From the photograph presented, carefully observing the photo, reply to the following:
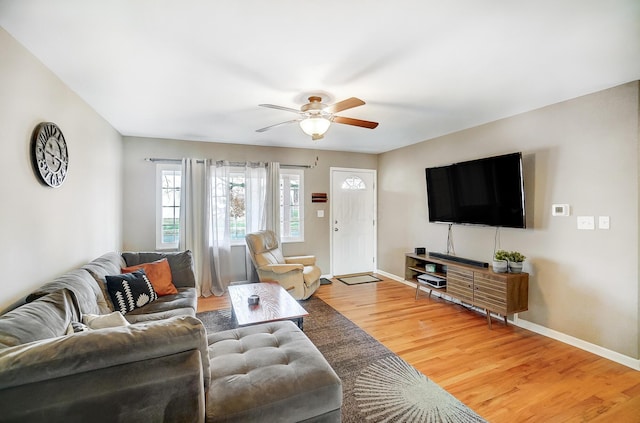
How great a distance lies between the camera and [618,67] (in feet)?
7.29

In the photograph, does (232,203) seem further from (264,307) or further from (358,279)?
(358,279)

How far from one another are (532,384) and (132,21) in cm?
370

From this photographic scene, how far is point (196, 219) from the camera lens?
14.6 feet

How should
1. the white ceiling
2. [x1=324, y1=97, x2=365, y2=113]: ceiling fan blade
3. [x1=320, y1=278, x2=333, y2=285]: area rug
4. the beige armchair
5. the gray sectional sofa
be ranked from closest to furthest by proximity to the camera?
the gray sectional sofa < the white ceiling < [x1=324, y1=97, x2=365, y2=113]: ceiling fan blade < the beige armchair < [x1=320, y1=278, x2=333, y2=285]: area rug

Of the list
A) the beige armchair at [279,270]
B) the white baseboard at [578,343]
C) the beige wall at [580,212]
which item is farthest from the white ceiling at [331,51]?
the white baseboard at [578,343]

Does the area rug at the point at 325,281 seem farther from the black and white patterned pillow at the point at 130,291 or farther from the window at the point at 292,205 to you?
the black and white patterned pillow at the point at 130,291

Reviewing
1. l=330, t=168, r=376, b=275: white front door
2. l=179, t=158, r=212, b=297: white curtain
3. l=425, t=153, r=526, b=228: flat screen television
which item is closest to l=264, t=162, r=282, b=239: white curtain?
l=179, t=158, r=212, b=297: white curtain

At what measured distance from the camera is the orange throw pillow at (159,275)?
2.91 m

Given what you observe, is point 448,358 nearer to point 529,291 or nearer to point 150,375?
point 529,291

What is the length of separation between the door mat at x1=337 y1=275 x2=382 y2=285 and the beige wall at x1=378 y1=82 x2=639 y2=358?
6.45ft

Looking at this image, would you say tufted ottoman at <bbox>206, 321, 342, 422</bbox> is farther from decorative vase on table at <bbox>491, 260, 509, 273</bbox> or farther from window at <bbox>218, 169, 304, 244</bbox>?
window at <bbox>218, 169, 304, 244</bbox>

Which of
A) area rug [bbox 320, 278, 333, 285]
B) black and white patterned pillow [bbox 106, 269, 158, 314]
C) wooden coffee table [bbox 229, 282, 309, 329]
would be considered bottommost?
area rug [bbox 320, 278, 333, 285]

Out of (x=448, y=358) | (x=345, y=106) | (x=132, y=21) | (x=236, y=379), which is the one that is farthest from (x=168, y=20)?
(x=448, y=358)

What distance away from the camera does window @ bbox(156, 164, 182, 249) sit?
4.43 metres
